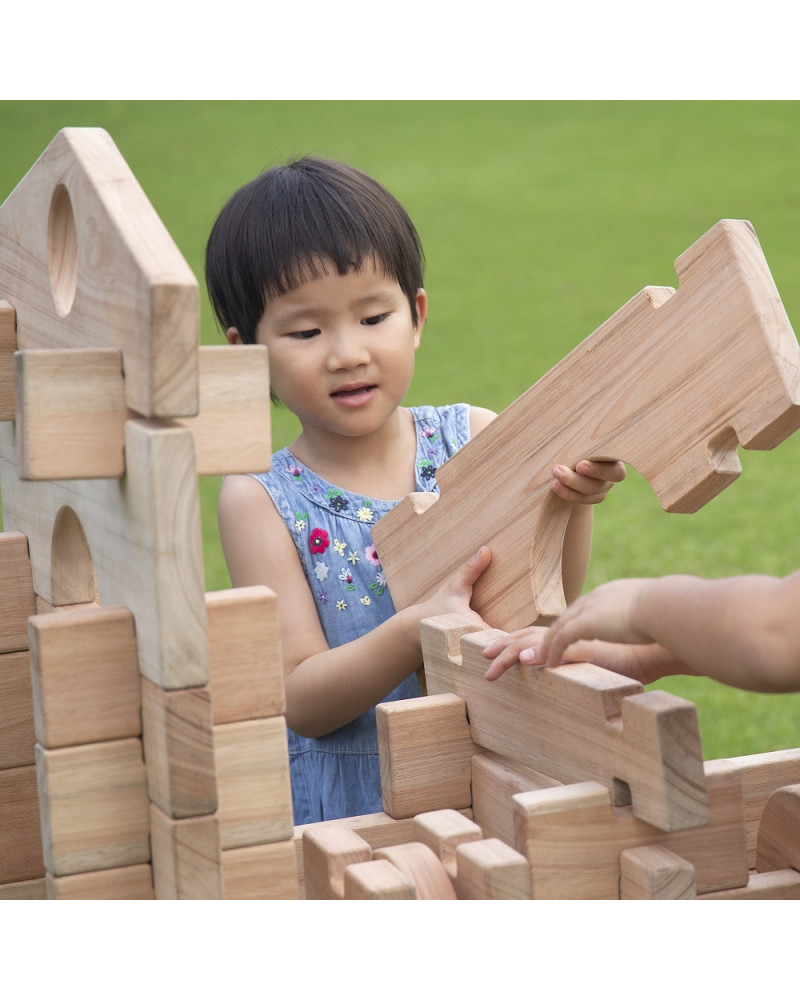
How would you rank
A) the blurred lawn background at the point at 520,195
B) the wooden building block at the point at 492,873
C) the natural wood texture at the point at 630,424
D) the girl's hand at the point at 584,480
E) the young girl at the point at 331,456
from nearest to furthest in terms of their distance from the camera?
the wooden building block at the point at 492,873 < the natural wood texture at the point at 630,424 < the girl's hand at the point at 584,480 < the young girl at the point at 331,456 < the blurred lawn background at the point at 520,195

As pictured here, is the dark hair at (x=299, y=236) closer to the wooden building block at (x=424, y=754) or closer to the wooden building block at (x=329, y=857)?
the wooden building block at (x=424, y=754)

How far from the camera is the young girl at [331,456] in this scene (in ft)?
5.43

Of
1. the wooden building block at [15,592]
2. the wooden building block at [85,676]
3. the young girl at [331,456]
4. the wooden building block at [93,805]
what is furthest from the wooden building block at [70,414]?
the young girl at [331,456]

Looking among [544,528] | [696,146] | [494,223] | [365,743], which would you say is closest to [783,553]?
[365,743]

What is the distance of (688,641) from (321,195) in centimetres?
96

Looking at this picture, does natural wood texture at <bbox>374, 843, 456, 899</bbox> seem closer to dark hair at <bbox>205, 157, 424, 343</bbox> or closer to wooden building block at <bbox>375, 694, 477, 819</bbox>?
wooden building block at <bbox>375, 694, 477, 819</bbox>

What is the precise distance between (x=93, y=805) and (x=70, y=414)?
12.5 inches

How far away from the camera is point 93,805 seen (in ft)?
3.28

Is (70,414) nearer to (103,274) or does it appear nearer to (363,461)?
(103,274)

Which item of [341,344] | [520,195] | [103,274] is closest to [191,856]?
[103,274]

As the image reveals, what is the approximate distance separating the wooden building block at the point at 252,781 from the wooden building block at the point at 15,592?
495 millimetres

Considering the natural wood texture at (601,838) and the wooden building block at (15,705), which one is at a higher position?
the wooden building block at (15,705)

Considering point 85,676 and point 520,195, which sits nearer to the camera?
point 85,676

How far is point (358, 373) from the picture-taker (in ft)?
5.53
